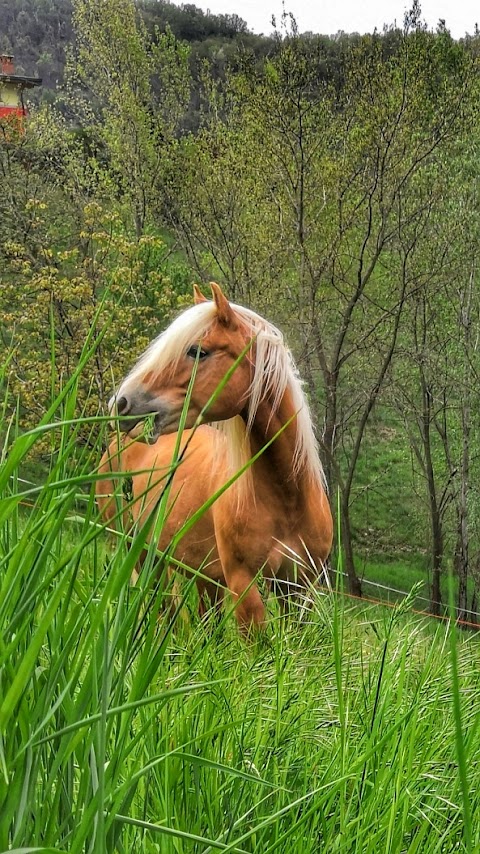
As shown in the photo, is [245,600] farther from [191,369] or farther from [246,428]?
[191,369]

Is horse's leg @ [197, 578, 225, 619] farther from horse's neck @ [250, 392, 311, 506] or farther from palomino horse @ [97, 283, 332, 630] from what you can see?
horse's neck @ [250, 392, 311, 506]

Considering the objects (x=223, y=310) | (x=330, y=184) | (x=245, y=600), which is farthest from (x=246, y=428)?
(x=330, y=184)

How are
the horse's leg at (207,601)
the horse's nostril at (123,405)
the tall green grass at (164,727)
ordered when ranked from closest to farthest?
the tall green grass at (164,727) → the horse's leg at (207,601) → the horse's nostril at (123,405)

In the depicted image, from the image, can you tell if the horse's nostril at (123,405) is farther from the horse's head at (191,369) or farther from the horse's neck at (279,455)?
the horse's neck at (279,455)

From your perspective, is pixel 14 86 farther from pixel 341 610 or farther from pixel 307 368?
pixel 341 610

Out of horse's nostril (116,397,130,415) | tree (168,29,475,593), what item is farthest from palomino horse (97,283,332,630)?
tree (168,29,475,593)

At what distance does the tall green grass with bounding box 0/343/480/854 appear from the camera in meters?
→ 0.73

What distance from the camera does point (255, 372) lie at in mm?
3641

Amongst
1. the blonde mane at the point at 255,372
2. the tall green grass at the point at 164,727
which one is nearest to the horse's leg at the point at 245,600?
the blonde mane at the point at 255,372

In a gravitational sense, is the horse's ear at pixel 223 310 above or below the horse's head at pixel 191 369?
above

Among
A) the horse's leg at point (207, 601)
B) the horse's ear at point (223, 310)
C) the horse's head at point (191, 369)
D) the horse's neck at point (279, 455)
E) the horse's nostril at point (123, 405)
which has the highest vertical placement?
the horse's ear at point (223, 310)

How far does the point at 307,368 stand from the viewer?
18.0 meters

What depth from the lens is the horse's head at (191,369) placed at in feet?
11.5

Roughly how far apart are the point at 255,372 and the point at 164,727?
2217 mm
